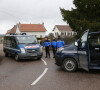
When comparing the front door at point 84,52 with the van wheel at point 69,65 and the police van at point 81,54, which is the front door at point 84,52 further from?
the van wheel at point 69,65

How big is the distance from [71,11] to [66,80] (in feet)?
41.4

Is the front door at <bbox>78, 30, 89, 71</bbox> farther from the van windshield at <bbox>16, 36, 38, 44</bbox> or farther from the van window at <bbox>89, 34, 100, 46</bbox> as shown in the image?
the van windshield at <bbox>16, 36, 38, 44</bbox>

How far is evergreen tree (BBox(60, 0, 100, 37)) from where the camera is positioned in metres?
16.2

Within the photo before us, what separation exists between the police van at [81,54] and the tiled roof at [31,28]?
211 ft

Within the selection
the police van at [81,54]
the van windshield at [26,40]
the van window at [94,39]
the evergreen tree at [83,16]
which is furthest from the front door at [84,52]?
the evergreen tree at [83,16]

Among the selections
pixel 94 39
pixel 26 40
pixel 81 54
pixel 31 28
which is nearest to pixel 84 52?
pixel 81 54

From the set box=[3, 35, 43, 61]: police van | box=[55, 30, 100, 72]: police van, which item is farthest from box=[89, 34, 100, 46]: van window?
box=[3, 35, 43, 61]: police van

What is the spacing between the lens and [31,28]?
73.2 metres

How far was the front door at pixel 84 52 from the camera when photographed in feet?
22.0

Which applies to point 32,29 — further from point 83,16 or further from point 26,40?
point 26,40

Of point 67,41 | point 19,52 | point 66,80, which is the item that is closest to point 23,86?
point 66,80

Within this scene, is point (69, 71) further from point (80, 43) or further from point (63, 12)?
point (63, 12)

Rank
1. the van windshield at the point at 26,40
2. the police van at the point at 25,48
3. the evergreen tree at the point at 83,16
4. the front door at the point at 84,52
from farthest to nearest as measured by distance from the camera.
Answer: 1. the evergreen tree at the point at 83,16
2. the van windshield at the point at 26,40
3. the police van at the point at 25,48
4. the front door at the point at 84,52

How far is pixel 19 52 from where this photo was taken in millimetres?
10969
